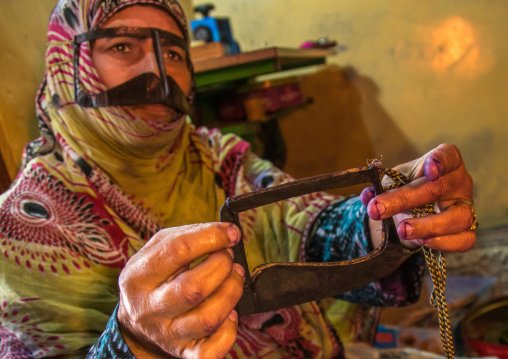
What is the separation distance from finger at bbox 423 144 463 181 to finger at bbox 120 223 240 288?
0.92ft

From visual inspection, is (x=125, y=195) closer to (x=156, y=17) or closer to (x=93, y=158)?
(x=93, y=158)

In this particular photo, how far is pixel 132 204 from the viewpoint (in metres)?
0.82

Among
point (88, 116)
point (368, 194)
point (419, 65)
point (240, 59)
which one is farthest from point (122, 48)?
point (419, 65)

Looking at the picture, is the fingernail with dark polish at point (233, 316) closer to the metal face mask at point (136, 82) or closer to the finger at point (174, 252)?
the finger at point (174, 252)

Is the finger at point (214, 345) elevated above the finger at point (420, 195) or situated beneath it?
situated beneath

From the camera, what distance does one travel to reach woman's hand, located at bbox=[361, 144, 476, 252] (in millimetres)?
490

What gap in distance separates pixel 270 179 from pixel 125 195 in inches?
13.9

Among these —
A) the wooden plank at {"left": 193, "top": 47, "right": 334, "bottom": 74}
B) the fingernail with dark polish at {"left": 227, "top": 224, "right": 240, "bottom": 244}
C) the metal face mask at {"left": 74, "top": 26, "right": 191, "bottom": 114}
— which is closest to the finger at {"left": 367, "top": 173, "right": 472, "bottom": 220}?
the fingernail with dark polish at {"left": 227, "top": 224, "right": 240, "bottom": 244}

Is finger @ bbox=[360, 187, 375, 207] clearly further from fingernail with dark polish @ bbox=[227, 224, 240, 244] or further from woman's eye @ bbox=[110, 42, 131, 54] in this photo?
woman's eye @ bbox=[110, 42, 131, 54]

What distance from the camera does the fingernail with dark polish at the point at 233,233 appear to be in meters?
0.44

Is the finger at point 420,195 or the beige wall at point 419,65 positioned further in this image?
the beige wall at point 419,65

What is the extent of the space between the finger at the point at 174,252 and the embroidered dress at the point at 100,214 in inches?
8.2

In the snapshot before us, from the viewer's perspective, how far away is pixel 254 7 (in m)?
1.99

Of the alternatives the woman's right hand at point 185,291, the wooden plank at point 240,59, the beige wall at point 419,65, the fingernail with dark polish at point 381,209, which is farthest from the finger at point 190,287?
the beige wall at point 419,65
